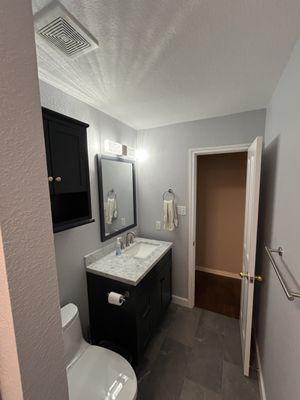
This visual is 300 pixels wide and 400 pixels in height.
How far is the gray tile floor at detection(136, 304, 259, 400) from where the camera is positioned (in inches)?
56.2

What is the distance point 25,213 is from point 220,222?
309cm

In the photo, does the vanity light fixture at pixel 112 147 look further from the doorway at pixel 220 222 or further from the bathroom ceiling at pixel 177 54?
the doorway at pixel 220 222

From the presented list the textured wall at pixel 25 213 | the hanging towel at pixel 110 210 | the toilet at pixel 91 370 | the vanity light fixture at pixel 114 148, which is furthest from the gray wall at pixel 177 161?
the textured wall at pixel 25 213

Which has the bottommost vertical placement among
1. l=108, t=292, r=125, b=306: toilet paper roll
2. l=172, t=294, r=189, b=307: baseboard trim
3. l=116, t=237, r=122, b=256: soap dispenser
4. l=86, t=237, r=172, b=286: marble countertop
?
l=172, t=294, r=189, b=307: baseboard trim

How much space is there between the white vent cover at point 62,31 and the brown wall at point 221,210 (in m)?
2.43

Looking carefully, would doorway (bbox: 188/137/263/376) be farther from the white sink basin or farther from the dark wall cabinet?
the dark wall cabinet

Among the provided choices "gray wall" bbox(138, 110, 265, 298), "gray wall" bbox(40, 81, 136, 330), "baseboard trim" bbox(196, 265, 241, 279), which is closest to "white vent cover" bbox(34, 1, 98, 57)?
"gray wall" bbox(40, 81, 136, 330)

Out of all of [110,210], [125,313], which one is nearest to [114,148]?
[110,210]

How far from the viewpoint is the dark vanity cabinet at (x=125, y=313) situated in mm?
1507

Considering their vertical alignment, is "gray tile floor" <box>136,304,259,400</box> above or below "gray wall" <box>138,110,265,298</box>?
below

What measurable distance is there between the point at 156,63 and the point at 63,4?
1.81 ft

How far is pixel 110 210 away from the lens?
1959mm

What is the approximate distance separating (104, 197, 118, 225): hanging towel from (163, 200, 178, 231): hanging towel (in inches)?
24.8

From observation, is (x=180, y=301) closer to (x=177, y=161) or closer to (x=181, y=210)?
(x=181, y=210)
